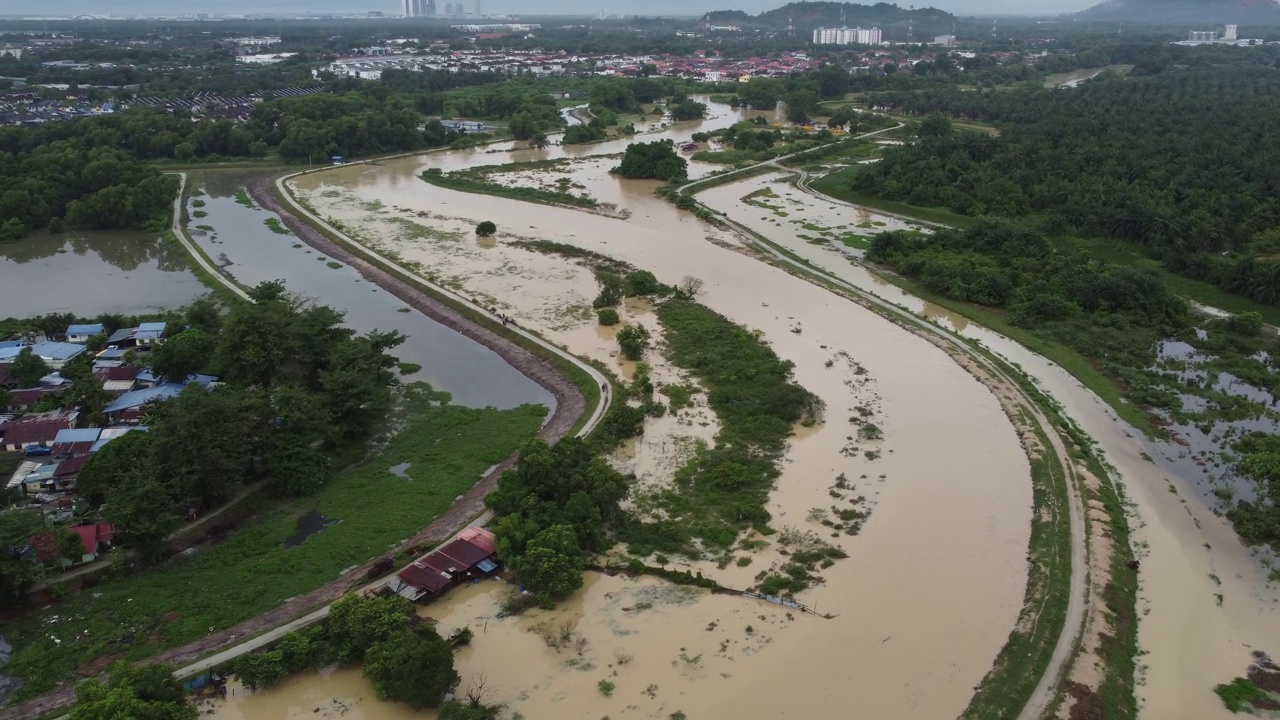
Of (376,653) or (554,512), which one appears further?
(554,512)

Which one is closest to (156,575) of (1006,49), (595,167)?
(595,167)

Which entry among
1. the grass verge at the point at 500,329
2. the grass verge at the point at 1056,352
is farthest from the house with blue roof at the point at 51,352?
the grass verge at the point at 1056,352

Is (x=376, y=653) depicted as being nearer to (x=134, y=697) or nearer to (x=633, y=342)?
(x=134, y=697)

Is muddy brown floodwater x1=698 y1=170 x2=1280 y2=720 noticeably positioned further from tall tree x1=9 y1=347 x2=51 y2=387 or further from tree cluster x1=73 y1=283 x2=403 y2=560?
tall tree x1=9 y1=347 x2=51 y2=387

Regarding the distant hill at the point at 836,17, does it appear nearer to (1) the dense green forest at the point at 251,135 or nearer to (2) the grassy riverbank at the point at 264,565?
(1) the dense green forest at the point at 251,135

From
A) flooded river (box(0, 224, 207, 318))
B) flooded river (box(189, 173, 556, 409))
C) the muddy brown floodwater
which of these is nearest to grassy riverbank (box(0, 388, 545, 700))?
flooded river (box(189, 173, 556, 409))

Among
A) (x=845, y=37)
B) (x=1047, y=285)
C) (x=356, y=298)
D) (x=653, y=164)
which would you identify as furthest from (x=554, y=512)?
(x=845, y=37)
